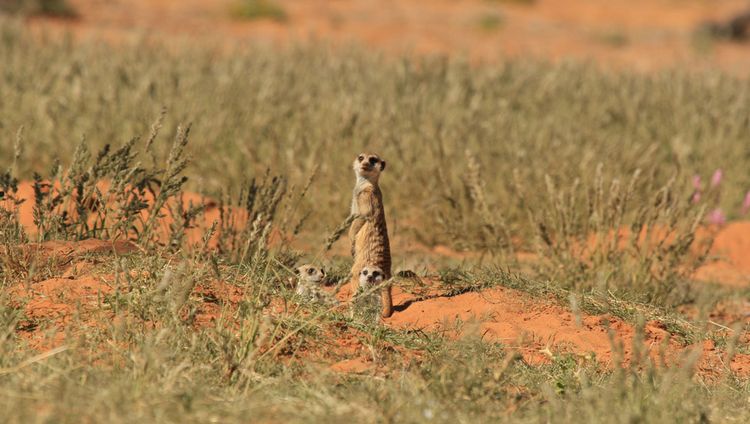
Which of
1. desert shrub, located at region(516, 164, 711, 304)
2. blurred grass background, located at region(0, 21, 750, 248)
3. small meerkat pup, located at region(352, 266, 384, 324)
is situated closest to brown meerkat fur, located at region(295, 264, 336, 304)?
small meerkat pup, located at region(352, 266, 384, 324)

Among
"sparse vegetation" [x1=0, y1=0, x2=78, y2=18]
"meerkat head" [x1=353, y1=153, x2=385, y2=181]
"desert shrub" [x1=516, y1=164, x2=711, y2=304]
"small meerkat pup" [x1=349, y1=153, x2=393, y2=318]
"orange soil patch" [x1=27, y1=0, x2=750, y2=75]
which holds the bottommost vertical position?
"orange soil patch" [x1=27, y1=0, x2=750, y2=75]

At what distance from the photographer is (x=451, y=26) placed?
1160 inches

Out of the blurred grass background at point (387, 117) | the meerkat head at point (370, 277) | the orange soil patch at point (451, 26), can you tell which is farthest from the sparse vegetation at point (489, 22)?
the meerkat head at point (370, 277)

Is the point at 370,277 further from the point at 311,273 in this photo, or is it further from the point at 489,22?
the point at 489,22

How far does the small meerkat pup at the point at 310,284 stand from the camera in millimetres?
5051

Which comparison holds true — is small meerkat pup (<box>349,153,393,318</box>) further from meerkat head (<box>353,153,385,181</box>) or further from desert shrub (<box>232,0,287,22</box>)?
desert shrub (<box>232,0,287,22</box>)

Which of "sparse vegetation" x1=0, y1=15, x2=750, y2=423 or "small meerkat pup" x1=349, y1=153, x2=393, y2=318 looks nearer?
"sparse vegetation" x1=0, y1=15, x2=750, y2=423

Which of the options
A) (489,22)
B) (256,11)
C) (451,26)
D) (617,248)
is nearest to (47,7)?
(256,11)

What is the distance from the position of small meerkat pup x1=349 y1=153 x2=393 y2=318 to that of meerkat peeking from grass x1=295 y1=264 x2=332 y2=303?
232 millimetres

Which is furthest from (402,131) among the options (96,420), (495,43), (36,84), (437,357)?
(495,43)

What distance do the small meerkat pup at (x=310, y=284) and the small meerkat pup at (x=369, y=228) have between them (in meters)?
0.23

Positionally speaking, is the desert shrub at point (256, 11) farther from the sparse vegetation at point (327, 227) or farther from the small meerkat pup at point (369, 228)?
the small meerkat pup at point (369, 228)

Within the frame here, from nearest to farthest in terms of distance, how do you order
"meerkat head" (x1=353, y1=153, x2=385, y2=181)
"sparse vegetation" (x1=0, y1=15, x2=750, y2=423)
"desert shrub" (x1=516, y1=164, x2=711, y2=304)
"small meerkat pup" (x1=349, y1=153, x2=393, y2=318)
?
"sparse vegetation" (x1=0, y1=15, x2=750, y2=423), "small meerkat pup" (x1=349, y1=153, x2=393, y2=318), "meerkat head" (x1=353, y1=153, x2=385, y2=181), "desert shrub" (x1=516, y1=164, x2=711, y2=304)

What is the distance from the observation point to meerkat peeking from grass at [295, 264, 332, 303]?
503 centimetres
